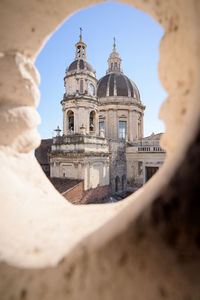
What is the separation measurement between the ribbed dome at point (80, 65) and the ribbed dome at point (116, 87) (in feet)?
31.3

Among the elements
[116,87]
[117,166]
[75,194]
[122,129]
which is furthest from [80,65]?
[75,194]

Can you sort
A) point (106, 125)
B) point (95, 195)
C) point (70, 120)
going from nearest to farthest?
1. point (95, 195)
2. point (70, 120)
3. point (106, 125)

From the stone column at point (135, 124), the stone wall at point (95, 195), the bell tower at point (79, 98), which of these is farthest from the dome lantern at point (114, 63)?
the stone wall at point (95, 195)

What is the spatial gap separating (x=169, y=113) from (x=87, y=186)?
519 inches

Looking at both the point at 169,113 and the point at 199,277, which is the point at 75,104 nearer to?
the point at 169,113

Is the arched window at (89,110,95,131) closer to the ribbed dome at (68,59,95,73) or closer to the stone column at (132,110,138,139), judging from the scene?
the ribbed dome at (68,59,95,73)

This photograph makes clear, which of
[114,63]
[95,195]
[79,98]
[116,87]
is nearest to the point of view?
[95,195]

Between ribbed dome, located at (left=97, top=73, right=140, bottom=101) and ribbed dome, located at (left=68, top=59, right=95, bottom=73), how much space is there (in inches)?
375

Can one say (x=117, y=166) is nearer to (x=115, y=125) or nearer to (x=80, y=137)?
(x=115, y=125)

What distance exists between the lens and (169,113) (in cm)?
175

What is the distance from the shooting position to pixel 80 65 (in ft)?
52.6

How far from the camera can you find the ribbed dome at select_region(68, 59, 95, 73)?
52.4 ft

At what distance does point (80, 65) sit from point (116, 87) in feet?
37.0

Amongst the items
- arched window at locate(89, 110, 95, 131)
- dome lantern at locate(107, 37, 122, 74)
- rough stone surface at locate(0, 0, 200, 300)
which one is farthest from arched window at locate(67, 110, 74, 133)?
dome lantern at locate(107, 37, 122, 74)
